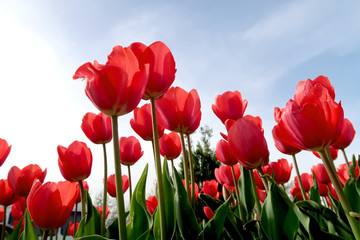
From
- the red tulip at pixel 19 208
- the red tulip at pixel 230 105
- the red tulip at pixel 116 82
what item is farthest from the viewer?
the red tulip at pixel 19 208

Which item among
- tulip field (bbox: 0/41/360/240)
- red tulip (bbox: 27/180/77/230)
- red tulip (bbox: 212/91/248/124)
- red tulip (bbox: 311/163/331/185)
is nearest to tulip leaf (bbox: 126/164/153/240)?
tulip field (bbox: 0/41/360/240)

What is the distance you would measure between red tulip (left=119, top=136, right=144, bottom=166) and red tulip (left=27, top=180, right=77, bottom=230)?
0.72 m

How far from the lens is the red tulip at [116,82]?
0.73 metres

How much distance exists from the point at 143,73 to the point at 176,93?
424 mm

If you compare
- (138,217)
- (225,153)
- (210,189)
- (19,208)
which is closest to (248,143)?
(138,217)

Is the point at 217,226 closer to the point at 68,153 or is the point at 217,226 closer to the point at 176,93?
the point at 176,93

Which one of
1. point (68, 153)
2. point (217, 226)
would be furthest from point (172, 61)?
point (68, 153)

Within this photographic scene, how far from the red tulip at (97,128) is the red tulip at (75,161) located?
0.08 meters

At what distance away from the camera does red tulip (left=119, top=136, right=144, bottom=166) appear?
5.80ft

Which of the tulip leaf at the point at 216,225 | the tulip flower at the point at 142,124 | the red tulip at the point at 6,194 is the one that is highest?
the tulip flower at the point at 142,124

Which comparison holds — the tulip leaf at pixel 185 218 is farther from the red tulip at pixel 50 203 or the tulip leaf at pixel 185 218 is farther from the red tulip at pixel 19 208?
the red tulip at pixel 19 208

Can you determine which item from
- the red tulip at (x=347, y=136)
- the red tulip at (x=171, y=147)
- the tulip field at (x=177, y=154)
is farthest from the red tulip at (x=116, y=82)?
the red tulip at (x=347, y=136)

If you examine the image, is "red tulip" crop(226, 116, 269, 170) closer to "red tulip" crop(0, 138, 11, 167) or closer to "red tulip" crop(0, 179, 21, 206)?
"red tulip" crop(0, 138, 11, 167)

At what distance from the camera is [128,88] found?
743 mm
